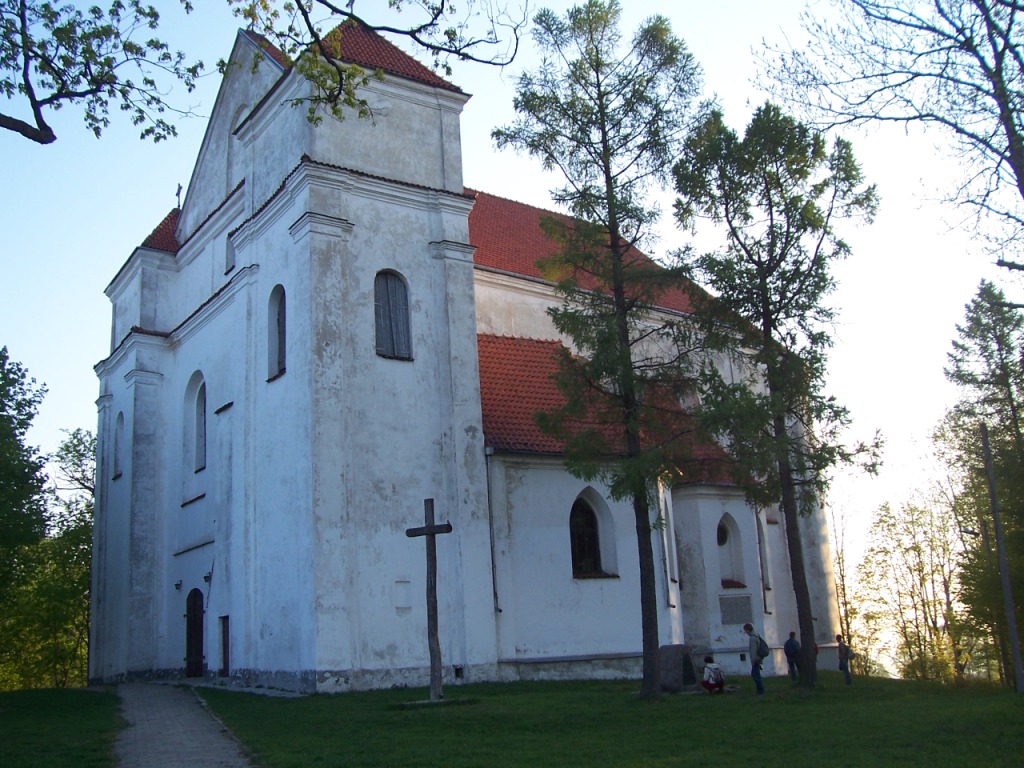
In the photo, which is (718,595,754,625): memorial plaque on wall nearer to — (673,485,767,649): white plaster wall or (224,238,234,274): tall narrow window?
(673,485,767,649): white plaster wall

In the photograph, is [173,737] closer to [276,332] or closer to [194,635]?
[276,332]

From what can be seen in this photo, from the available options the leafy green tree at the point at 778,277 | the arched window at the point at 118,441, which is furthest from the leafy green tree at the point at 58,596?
the leafy green tree at the point at 778,277

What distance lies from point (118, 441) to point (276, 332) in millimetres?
9410

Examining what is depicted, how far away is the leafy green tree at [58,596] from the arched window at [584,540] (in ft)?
67.4

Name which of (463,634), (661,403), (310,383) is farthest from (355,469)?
(661,403)

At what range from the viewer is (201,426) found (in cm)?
2397

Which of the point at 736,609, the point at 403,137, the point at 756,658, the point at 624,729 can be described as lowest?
the point at 624,729

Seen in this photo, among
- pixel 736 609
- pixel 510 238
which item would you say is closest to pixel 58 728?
pixel 736 609

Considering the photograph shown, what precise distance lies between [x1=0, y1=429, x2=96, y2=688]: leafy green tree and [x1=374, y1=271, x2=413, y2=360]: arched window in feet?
64.5

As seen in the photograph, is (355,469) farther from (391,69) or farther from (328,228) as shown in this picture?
(391,69)

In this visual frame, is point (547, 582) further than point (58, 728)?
Yes

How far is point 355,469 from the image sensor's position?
17.8 m

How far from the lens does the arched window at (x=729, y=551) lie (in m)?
23.7

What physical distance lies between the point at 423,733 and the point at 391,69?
14.1m
